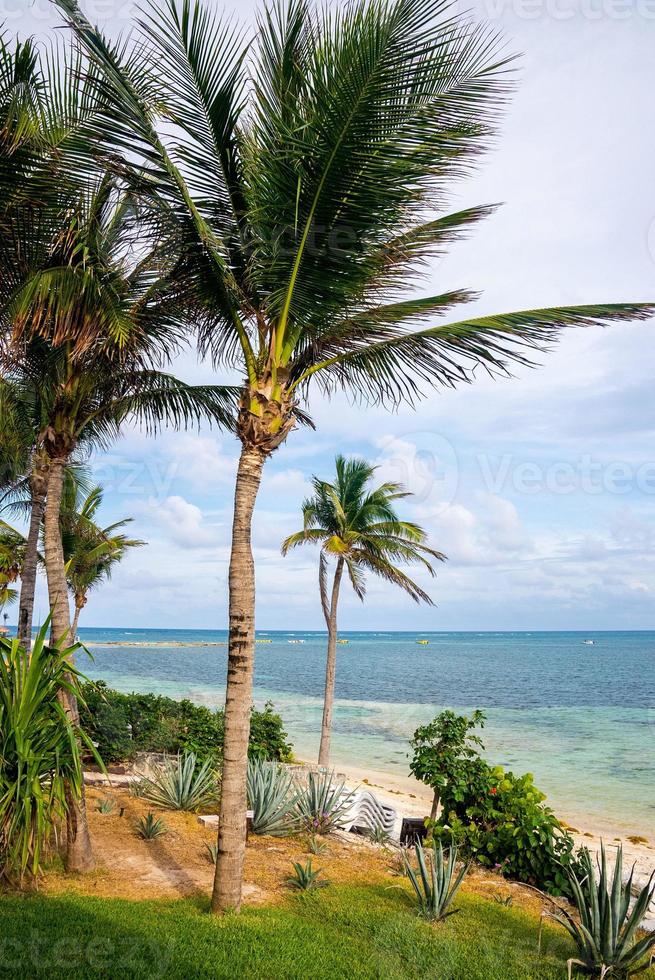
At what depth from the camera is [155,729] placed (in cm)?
1269

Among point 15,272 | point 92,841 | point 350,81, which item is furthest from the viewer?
point 92,841

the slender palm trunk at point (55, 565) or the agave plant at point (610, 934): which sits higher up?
the slender palm trunk at point (55, 565)

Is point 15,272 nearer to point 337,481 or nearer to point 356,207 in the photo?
point 356,207

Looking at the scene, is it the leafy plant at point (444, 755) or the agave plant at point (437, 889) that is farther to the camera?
the leafy plant at point (444, 755)

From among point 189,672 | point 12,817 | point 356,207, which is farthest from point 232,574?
point 189,672

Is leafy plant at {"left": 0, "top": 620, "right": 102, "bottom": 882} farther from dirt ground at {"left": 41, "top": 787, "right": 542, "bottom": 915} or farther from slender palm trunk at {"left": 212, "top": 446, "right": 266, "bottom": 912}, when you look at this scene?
slender palm trunk at {"left": 212, "top": 446, "right": 266, "bottom": 912}

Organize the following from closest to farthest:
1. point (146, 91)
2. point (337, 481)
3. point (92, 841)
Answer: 1. point (146, 91)
2. point (92, 841)
3. point (337, 481)

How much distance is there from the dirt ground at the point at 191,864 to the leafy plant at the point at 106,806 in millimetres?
49

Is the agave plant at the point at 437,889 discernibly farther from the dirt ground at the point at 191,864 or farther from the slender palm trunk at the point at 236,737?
the slender palm trunk at the point at 236,737

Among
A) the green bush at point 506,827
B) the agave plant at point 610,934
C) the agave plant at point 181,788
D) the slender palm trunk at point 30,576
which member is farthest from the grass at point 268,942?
the slender palm trunk at point 30,576

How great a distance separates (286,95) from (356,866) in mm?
7607

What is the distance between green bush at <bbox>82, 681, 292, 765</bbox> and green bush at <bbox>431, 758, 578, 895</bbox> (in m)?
4.42

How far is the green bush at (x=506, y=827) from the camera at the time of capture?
23.9ft

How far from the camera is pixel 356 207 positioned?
562cm
